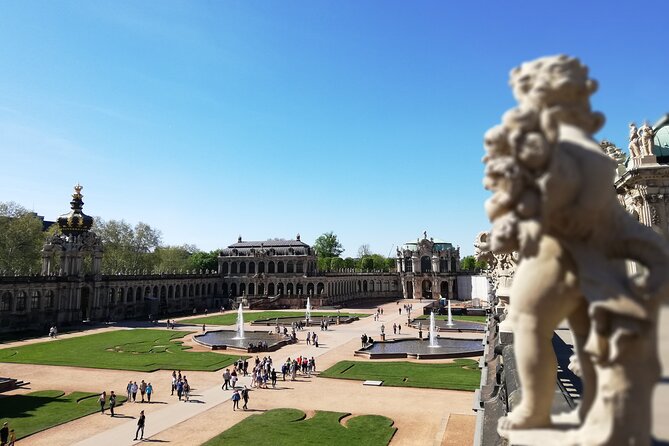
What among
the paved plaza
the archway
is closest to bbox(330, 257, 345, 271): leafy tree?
the archway

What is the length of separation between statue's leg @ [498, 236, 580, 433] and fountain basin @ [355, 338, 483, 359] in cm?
3537

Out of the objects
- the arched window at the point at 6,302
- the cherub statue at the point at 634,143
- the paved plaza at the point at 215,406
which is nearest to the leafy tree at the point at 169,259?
the arched window at the point at 6,302

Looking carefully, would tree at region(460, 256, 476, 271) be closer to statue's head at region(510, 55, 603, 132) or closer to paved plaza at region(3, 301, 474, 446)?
paved plaza at region(3, 301, 474, 446)

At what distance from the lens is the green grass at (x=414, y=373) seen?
2855 centimetres

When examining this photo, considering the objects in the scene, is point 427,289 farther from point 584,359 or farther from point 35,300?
point 584,359

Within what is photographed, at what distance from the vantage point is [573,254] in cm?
351

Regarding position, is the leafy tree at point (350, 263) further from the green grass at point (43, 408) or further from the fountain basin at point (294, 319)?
the green grass at point (43, 408)

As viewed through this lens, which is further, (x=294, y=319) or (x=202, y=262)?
(x=202, y=262)

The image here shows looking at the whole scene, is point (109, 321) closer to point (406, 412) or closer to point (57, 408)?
point (57, 408)

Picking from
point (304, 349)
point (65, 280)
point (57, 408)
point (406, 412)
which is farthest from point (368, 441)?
point (65, 280)

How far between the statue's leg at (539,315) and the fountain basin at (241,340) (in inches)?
1561

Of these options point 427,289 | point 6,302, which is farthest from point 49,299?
point 427,289

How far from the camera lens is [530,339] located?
3.63 metres

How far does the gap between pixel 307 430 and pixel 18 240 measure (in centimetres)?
6566
